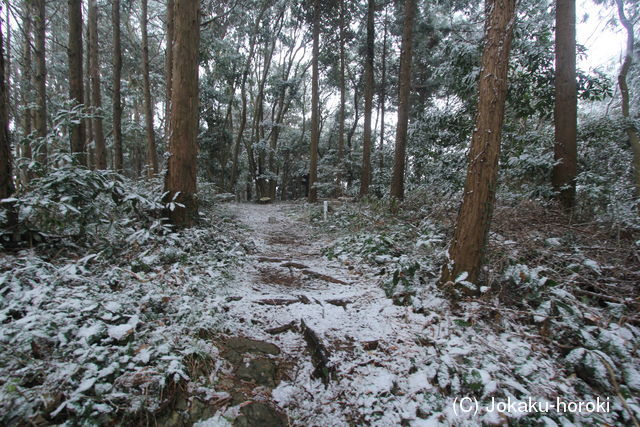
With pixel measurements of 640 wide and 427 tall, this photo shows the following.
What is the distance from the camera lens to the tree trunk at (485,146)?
287 centimetres

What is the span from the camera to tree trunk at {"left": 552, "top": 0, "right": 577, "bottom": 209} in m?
5.54

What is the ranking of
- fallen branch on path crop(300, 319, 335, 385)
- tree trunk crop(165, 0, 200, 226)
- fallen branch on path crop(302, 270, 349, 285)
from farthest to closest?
tree trunk crop(165, 0, 200, 226) → fallen branch on path crop(302, 270, 349, 285) → fallen branch on path crop(300, 319, 335, 385)

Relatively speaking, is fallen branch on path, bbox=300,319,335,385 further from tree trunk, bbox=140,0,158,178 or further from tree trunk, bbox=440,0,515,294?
tree trunk, bbox=140,0,158,178

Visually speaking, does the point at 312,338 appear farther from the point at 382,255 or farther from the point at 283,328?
the point at 382,255

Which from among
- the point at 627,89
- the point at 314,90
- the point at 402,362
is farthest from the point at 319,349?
the point at 627,89

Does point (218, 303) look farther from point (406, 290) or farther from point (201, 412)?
point (406, 290)

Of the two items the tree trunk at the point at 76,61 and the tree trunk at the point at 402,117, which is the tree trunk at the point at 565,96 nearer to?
the tree trunk at the point at 402,117

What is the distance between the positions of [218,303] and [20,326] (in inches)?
57.0

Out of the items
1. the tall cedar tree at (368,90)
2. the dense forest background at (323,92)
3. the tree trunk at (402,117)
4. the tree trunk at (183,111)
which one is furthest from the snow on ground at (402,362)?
the tall cedar tree at (368,90)

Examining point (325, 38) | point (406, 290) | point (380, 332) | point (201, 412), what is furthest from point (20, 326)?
point (325, 38)

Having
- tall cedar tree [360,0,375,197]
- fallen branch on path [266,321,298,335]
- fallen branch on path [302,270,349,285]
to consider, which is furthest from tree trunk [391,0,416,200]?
fallen branch on path [266,321,298,335]

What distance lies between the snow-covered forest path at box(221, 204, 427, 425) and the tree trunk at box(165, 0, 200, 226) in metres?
1.87

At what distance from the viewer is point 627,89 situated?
31.3 ft

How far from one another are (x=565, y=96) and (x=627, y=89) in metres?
6.81
